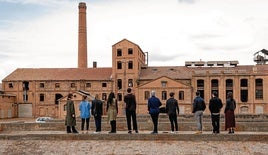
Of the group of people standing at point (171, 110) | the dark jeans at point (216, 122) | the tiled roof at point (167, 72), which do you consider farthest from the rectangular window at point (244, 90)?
the dark jeans at point (216, 122)

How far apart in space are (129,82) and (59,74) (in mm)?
11066

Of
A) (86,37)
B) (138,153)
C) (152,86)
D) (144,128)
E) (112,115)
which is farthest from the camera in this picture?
(86,37)

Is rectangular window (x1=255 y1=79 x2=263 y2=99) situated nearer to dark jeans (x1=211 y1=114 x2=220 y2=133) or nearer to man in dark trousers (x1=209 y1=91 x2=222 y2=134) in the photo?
dark jeans (x1=211 y1=114 x2=220 y2=133)

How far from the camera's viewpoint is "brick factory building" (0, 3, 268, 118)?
5800 cm

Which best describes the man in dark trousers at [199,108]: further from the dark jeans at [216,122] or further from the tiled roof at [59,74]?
the tiled roof at [59,74]

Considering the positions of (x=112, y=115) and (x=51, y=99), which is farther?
(x=51, y=99)

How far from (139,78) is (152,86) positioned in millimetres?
4219

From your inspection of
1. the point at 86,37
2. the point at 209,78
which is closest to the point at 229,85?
the point at 209,78

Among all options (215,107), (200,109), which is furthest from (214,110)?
(200,109)

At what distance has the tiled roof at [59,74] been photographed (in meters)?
64.5

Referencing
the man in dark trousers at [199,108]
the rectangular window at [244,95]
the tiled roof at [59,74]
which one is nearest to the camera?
the man in dark trousers at [199,108]

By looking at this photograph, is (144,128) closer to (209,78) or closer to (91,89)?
(209,78)

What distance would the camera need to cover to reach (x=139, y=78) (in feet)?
204

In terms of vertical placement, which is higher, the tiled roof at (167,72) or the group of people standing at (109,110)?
the tiled roof at (167,72)
